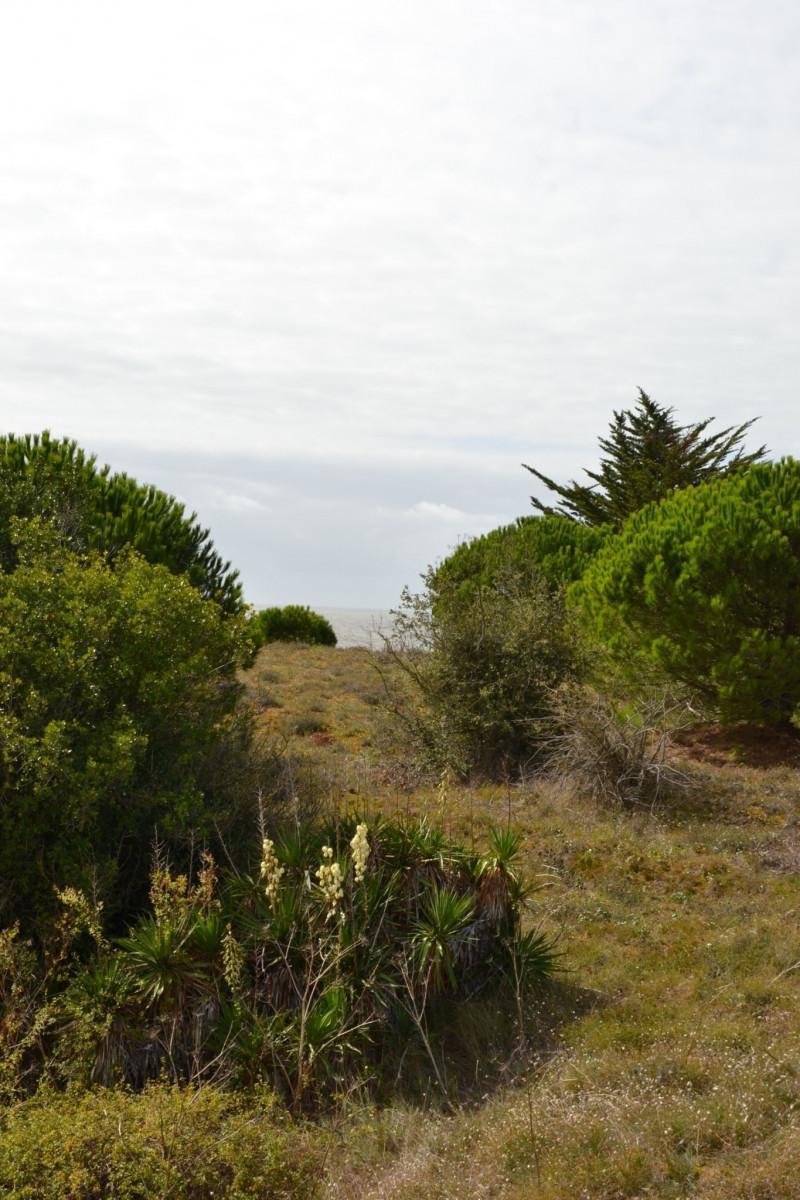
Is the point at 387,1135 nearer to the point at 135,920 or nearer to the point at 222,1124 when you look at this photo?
the point at 222,1124

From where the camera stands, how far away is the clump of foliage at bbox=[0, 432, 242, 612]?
36.6 ft

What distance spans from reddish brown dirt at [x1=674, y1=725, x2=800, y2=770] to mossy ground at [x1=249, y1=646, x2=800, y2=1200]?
3.31m

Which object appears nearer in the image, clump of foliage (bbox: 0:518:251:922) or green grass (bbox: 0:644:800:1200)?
green grass (bbox: 0:644:800:1200)

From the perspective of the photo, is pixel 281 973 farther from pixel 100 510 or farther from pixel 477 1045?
pixel 100 510

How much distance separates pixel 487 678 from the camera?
12758 mm

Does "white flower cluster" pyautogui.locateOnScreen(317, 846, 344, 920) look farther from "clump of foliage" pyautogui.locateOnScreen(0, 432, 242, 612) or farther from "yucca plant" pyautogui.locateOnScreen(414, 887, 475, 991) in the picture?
"clump of foliage" pyautogui.locateOnScreen(0, 432, 242, 612)

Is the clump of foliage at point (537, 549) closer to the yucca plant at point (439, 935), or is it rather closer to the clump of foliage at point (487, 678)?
the clump of foliage at point (487, 678)

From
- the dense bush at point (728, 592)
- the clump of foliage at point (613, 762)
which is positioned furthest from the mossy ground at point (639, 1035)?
the dense bush at point (728, 592)

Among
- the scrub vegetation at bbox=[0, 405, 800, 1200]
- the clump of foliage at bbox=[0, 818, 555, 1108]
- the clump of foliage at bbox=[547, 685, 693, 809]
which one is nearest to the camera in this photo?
the scrub vegetation at bbox=[0, 405, 800, 1200]

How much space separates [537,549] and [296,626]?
11202mm

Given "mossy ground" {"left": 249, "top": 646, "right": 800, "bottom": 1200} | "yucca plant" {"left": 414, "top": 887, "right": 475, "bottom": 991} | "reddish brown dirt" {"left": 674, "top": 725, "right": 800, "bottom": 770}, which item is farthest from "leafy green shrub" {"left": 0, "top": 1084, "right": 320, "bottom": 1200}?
"reddish brown dirt" {"left": 674, "top": 725, "right": 800, "bottom": 770}

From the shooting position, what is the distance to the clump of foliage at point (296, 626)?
3206cm

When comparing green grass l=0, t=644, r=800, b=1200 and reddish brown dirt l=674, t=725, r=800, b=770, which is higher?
reddish brown dirt l=674, t=725, r=800, b=770

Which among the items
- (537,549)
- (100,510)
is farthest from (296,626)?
(100,510)
